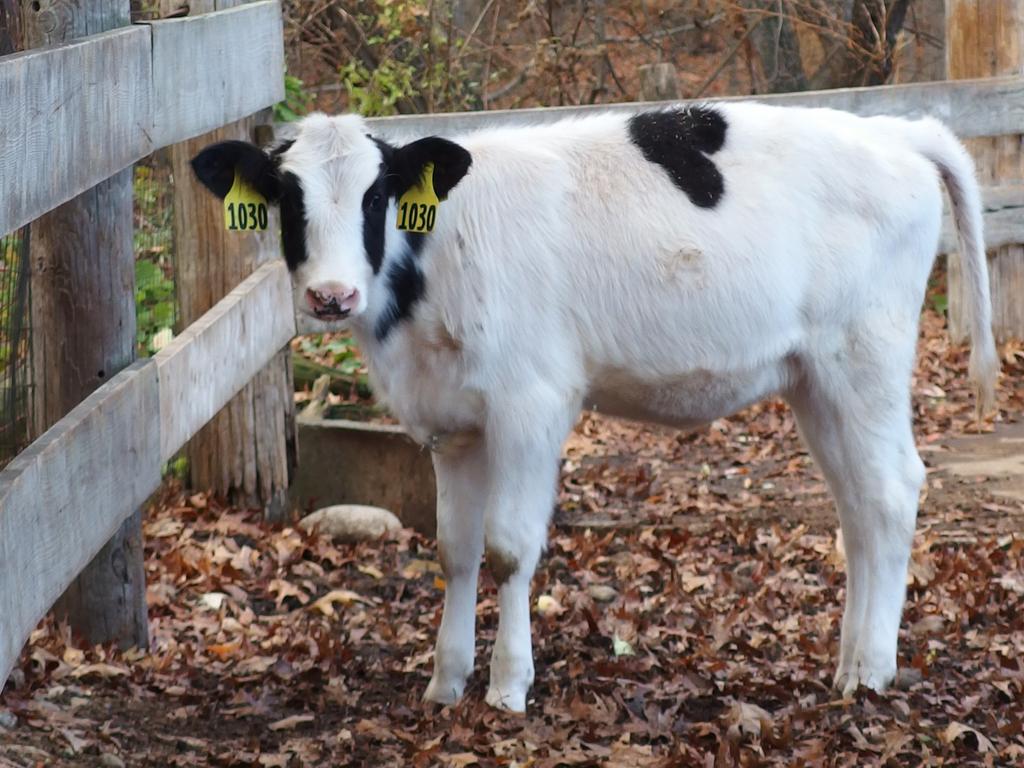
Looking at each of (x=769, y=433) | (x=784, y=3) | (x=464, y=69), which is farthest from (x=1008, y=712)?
(x=784, y=3)

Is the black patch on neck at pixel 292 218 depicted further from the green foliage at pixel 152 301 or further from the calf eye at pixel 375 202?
the green foliage at pixel 152 301

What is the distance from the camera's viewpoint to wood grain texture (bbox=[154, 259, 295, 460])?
15.2 feet

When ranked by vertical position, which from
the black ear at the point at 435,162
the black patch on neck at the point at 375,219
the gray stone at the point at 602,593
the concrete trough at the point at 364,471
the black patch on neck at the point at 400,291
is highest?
the black ear at the point at 435,162

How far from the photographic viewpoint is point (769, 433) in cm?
867

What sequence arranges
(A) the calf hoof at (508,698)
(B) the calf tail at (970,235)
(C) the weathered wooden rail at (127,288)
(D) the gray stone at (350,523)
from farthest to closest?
(D) the gray stone at (350,523) < (B) the calf tail at (970,235) < (A) the calf hoof at (508,698) < (C) the weathered wooden rail at (127,288)

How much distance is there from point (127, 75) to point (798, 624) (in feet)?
10.6

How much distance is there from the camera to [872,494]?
5004 millimetres

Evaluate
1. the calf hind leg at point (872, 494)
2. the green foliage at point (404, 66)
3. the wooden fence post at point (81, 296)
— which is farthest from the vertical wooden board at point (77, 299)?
the green foliage at point (404, 66)

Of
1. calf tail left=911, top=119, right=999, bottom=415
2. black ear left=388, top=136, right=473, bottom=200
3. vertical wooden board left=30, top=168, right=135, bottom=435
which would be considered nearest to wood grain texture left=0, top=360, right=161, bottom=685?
vertical wooden board left=30, top=168, right=135, bottom=435

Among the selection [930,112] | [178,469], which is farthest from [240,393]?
[930,112]

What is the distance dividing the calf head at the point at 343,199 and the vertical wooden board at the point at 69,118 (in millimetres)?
395

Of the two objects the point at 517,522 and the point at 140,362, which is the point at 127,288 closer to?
the point at 140,362

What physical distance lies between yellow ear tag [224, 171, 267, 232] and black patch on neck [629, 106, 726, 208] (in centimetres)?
129

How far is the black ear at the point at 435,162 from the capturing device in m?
4.56
